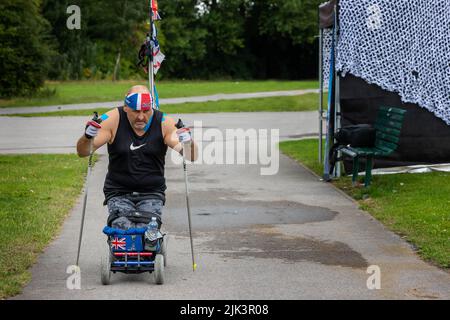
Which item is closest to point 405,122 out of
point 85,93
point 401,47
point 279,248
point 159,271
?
point 401,47

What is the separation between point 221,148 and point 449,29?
6.76m

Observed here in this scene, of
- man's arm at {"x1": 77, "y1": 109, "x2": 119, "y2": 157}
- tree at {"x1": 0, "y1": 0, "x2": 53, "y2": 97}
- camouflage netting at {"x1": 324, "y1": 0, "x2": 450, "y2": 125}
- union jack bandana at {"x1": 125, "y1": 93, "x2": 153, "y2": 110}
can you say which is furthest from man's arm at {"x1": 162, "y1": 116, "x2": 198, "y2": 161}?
tree at {"x1": 0, "y1": 0, "x2": 53, "y2": 97}

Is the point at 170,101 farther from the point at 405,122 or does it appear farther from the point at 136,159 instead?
the point at 136,159

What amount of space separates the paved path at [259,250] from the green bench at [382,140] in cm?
58

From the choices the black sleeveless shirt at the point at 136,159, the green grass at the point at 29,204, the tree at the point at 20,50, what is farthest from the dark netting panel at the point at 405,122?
the tree at the point at 20,50

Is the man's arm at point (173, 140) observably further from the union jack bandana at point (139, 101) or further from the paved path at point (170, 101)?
the paved path at point (170, 101)

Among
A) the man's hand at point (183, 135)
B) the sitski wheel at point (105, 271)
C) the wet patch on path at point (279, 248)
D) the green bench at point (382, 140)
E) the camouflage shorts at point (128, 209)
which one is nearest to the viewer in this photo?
the sitski wheel at point (105, 271)

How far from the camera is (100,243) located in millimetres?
9711

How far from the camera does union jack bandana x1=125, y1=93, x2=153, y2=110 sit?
314 inches

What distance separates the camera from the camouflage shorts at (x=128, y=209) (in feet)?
26.3

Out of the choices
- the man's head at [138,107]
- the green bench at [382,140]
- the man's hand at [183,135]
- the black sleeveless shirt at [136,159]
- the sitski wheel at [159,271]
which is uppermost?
the man's head at [138,107]

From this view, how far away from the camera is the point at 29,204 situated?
12016 millimetres

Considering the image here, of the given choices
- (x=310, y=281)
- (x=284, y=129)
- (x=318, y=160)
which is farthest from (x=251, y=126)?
(x=310, y=281)
